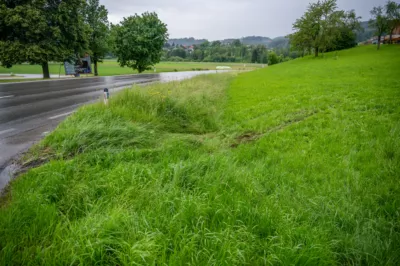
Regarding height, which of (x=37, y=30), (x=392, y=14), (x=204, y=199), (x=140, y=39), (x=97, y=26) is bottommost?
(x=204, y=199)

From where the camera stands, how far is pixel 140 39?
1252 inches

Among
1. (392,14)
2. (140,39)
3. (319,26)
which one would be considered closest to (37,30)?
(140,39)

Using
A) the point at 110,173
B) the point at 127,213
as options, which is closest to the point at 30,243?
the point at 127,213

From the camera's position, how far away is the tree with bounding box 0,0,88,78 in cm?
2062

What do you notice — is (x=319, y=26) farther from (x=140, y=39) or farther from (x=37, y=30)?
(x=37, y=30)

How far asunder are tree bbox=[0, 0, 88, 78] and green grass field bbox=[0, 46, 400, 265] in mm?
20782

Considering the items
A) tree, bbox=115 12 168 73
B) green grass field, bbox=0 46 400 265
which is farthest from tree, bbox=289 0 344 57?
green grass field, bbox=0 46 400 265

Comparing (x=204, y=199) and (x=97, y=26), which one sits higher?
(x=97, y=26)

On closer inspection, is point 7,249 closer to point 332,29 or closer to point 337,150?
point 337,150


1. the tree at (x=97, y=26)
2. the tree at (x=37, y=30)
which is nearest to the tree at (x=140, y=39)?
the tree at (x=97, y=26)

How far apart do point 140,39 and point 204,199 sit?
3291cm

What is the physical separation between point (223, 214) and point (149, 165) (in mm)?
1905

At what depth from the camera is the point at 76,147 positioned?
4.84 meters

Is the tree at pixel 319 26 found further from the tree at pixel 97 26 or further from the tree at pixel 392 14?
the tree at pixel 97 26
